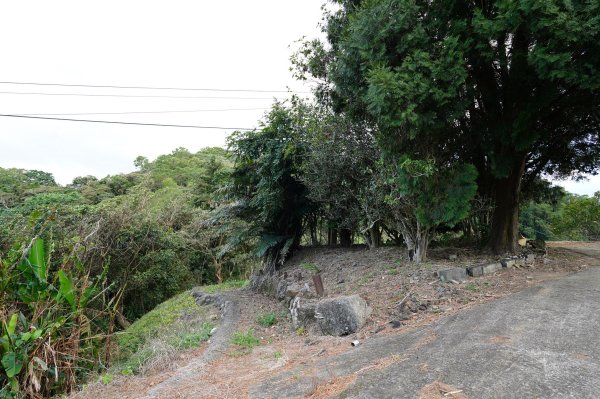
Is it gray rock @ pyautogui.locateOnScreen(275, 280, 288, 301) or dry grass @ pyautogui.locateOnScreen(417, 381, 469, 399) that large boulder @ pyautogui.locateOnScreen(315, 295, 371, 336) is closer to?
dry grass @ pyautogui.locateOnScreen(417, 381, 469, 399)

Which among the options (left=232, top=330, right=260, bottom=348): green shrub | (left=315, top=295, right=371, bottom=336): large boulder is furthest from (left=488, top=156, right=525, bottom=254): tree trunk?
(left=232, top=330, right=260, bottom=348): green shrub

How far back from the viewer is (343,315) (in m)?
4.98

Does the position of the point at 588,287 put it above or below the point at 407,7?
below

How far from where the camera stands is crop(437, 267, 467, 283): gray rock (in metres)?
5.73

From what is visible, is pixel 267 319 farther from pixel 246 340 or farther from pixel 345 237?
pixel 345 237

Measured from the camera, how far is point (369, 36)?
227 inches

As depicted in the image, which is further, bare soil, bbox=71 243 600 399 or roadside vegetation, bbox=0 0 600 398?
roadside vegetation, bbox=0 0 600 398

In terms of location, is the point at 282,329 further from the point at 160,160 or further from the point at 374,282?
the point at 160,160

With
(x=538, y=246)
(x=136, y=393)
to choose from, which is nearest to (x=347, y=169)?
(x=538, y=246)

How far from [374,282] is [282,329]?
68.1 inches

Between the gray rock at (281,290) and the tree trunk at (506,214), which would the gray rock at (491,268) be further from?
the gray rock at (281,290)

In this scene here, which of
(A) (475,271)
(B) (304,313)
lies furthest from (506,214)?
(B) (304,313)

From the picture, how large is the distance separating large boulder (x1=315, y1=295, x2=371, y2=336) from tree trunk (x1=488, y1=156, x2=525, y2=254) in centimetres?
376

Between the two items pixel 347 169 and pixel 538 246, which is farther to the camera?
pixel 538 246
